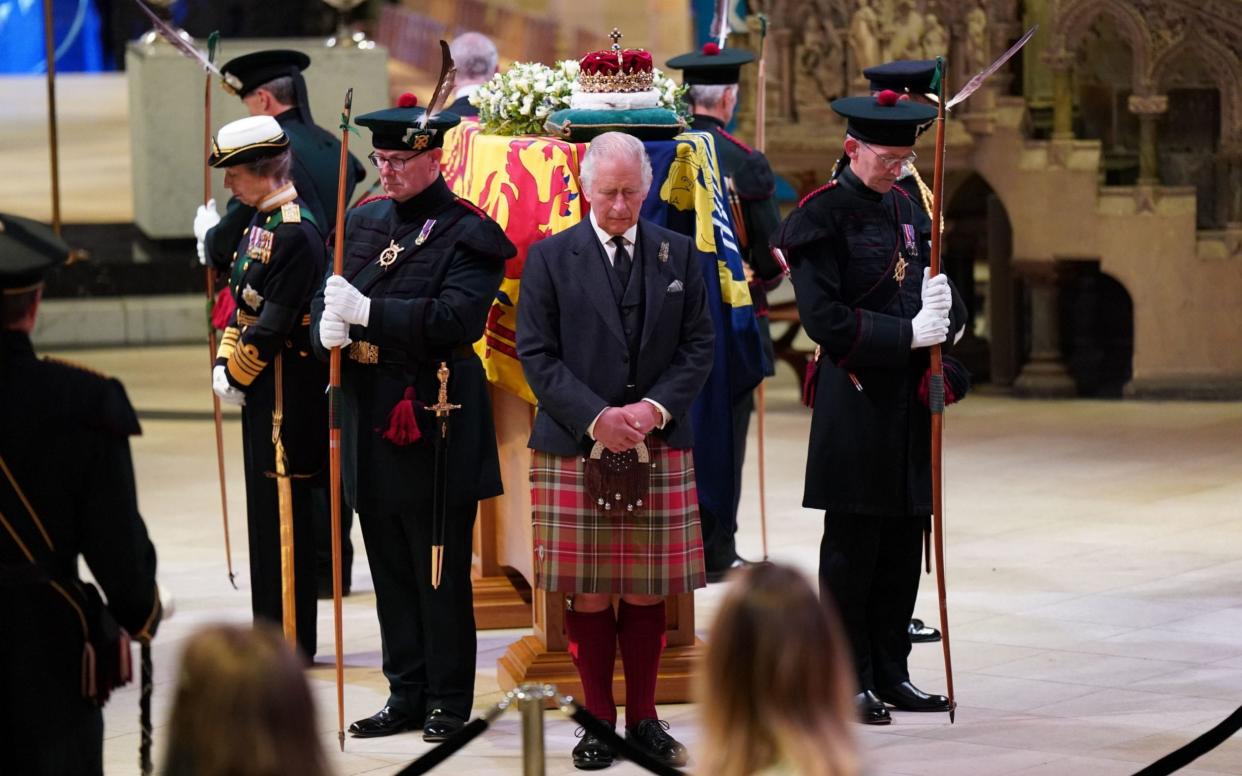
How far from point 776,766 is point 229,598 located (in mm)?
5259

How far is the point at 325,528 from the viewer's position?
27.1 feet

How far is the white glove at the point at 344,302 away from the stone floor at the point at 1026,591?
3.46 feet

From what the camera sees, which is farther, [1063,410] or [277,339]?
[1063,410]

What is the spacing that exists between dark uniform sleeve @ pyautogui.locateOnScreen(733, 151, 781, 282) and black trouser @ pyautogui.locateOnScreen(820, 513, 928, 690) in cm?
220

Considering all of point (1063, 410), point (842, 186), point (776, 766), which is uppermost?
point (842, 186)

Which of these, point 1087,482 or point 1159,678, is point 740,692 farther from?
point 1087,482

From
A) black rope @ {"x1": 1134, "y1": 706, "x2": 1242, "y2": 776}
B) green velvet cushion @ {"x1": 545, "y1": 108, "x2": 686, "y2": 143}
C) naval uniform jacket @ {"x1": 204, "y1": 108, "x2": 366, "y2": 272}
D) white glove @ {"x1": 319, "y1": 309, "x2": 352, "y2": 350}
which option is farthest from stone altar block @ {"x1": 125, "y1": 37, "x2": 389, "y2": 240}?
black rope @ {"x1": 1134, "y1": 706, "x2": 1242, "y2": 776}

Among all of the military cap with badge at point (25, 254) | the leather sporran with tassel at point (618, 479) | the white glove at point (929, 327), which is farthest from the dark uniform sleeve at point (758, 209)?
the military cap with badge at point (25, 254)

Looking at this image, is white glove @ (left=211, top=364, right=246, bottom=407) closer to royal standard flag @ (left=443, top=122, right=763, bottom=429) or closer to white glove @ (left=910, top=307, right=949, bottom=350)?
royal standard flag @ (left=443, top=122, right=763, bottom=429)

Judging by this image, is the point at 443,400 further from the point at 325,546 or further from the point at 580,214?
the point at 325,546

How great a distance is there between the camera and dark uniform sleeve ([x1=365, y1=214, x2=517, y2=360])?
6.04m

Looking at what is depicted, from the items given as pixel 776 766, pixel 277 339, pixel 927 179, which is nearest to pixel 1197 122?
pixel 927 179

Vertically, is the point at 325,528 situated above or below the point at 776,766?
below

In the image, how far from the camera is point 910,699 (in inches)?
254
